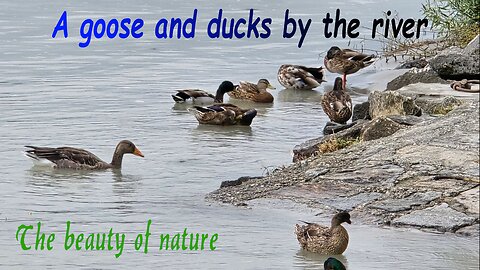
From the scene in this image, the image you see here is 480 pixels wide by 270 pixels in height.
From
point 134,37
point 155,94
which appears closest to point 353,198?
point 155,94

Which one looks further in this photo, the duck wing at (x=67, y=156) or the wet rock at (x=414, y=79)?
the wet rock at (x=414, y=79)

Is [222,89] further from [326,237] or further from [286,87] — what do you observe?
[326,237]

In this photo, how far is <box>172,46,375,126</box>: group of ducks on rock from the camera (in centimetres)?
1769

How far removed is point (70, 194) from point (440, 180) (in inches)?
159

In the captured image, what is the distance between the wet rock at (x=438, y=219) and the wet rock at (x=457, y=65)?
16.1 ft

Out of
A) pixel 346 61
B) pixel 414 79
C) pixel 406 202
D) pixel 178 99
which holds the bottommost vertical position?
pixel 406 202

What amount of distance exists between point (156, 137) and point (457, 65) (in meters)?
4.24

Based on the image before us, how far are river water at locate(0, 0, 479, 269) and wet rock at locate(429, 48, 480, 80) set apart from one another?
2.13 m

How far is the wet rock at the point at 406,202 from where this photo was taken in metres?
11.4

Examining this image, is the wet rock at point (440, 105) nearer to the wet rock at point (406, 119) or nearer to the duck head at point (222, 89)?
the wet rock at point (406, 119)

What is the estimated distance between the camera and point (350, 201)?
11.7 meters

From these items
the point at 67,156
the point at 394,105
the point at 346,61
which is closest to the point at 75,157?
the point at 67,156

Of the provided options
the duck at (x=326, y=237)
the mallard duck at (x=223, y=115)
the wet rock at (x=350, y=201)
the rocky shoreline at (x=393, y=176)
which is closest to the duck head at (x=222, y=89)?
the mallard duck at (x=223, y=115)

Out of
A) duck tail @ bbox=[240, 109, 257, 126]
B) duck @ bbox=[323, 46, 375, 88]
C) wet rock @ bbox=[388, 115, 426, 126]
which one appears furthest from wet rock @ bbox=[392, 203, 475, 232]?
duck @ bbox=[323, 46, 375, 88]
